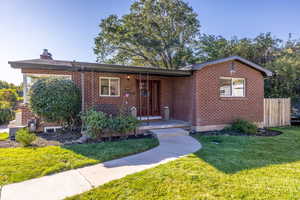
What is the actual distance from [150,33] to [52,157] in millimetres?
15383

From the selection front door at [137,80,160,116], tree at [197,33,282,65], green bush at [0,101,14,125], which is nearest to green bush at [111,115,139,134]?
front door at [137,80,160,116]

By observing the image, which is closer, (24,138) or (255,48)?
(24,138)

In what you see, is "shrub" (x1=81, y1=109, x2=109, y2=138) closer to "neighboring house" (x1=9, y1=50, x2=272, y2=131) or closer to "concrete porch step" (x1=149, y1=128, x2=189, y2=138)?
"neighboring house" (x1=9, y1=50, x2=272, y2=131)

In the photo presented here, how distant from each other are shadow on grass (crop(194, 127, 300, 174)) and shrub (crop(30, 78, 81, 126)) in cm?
512

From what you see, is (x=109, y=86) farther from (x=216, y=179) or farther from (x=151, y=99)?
(x=216, y=179)

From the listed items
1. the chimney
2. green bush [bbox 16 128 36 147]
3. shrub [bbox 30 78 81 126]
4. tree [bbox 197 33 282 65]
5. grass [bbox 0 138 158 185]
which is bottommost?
grass [bbox 0 138 158 185]

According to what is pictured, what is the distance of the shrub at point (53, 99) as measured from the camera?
20.5 ft

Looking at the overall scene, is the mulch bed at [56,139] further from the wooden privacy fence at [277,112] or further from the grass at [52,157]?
the wooden privacy fence at [277,112]

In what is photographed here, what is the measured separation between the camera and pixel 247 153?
15.1ft

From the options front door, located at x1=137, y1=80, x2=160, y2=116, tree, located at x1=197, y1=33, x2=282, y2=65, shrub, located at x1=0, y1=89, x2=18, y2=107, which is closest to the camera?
front door, located at x1=137, y1=80, x2=160, y2=116

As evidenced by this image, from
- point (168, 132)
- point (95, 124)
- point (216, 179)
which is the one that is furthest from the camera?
point (168, 132)

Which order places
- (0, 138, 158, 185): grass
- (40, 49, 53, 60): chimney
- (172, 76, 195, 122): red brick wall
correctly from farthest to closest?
(40, 49, 53, 60): chimney < (172, 76, 195, 122): red brick wall < (0, 138, 158, 185): grass

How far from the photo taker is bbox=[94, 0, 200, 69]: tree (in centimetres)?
1636

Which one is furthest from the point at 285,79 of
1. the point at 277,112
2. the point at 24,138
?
the point at 24,138
